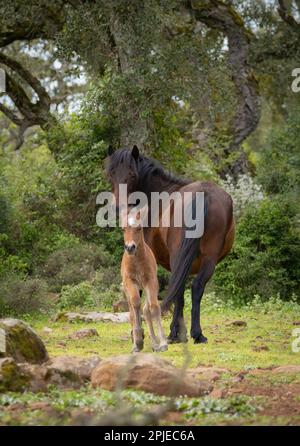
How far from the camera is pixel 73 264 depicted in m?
17.6

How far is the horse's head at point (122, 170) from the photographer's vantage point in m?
11.0

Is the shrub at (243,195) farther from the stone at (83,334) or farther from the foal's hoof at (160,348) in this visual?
the foal's hoof at (160,348)

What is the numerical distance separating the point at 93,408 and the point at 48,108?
16.6 metres

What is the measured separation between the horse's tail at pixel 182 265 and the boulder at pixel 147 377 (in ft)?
9.40

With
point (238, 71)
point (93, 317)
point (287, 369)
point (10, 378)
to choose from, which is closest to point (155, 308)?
point (287, 369)

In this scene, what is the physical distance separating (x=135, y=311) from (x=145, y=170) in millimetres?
2356

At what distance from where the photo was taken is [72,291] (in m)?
16.1

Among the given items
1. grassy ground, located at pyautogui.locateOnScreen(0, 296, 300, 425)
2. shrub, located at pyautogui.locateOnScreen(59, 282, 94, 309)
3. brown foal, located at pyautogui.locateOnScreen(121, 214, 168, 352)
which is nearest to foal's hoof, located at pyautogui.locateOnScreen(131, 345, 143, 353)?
brown foal, located at pyautogui.locateOnScreen(121, 214, 168, 352)

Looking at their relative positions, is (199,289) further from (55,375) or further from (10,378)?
(10,378)

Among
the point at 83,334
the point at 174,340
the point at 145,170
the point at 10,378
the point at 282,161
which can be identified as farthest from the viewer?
the point at 282,161

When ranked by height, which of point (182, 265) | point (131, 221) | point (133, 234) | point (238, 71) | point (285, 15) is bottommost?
point (182, 265)

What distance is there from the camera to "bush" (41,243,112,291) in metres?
17.4
